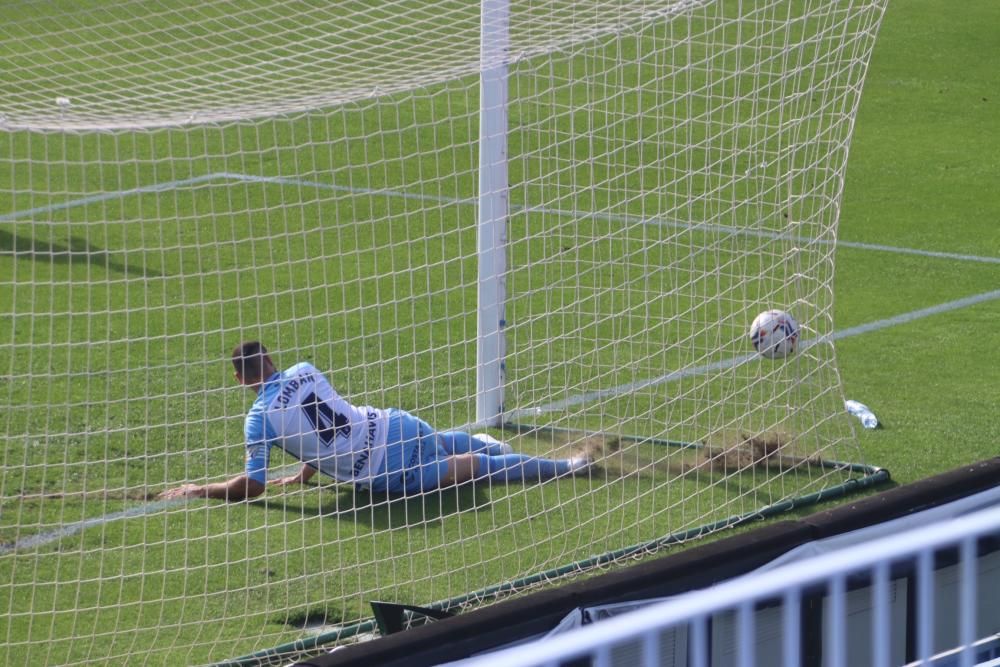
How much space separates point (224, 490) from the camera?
6215 mm

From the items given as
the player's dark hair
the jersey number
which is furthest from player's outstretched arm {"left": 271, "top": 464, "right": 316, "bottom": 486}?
the player's dark hair

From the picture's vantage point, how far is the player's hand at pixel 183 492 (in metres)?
6.18

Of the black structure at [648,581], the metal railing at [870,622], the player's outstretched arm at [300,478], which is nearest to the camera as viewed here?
the metal railing at [870,622]

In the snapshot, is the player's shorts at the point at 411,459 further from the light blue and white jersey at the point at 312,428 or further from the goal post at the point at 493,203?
the goal post at the point at 493,203

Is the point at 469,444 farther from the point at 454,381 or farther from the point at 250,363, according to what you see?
the point at 454,381

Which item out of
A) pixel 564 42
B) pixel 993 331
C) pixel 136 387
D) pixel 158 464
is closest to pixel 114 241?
pixel 136 387

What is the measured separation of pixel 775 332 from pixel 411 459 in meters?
1.79

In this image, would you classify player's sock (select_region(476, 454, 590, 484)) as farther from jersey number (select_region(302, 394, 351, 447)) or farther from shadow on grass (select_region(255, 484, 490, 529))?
jersey number (select_region(302, 394, 351, 447))

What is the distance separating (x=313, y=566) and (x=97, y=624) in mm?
882

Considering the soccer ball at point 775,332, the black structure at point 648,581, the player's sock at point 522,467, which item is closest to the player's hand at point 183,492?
the player's sock at point 522,467

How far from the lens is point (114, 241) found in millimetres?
9594

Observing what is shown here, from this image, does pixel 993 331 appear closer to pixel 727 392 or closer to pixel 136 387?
pixel 727 392

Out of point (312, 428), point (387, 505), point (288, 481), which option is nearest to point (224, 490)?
point (288, 481)

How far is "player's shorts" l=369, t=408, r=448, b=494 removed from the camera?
6.23m
